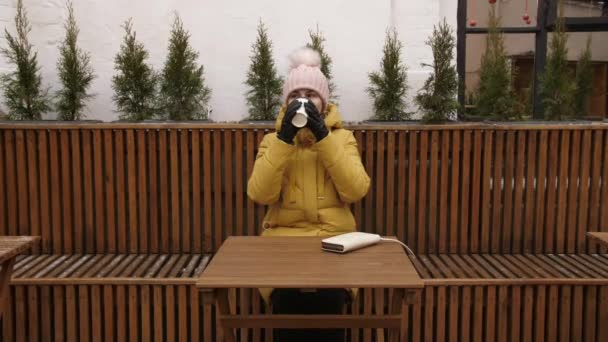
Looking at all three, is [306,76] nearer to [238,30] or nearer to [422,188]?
[422,188]

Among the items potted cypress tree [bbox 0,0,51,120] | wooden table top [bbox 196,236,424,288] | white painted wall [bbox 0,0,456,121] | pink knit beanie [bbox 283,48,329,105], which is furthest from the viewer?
white painted wall [bbox 0,0,456,121]

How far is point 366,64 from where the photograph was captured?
430 centimetres

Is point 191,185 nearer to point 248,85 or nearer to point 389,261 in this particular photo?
point 248,85

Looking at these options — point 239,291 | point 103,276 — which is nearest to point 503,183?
point 239,291

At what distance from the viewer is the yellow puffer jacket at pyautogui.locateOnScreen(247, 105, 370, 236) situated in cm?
273

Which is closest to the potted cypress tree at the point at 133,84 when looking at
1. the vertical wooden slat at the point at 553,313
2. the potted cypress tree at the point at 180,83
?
the potted cypress tree at the point at 180,83

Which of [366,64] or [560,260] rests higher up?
[366,64]

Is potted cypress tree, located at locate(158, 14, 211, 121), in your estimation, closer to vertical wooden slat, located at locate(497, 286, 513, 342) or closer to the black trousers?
the black trousers

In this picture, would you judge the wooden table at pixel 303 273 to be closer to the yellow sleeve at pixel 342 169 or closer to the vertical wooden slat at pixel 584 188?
the yellow sleeve at pixel 342 169

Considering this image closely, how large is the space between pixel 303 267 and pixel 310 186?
0.75 metres

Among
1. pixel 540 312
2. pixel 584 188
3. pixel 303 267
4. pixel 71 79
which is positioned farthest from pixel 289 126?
pixel 584 188

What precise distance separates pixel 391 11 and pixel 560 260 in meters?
1.96

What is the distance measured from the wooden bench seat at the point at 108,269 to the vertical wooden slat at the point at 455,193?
1.50 meters

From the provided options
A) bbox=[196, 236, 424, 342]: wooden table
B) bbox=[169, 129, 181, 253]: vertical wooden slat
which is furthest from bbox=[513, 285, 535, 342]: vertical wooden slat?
bbox=[169, 129, 181, 253]: vertical wooden slat
